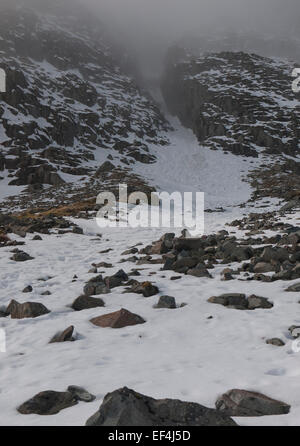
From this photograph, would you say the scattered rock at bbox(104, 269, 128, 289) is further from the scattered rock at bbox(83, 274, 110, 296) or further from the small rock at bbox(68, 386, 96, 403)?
the small rock at bbox(68, 386, 96, 403)

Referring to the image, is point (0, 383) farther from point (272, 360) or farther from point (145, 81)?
point (145, 81)

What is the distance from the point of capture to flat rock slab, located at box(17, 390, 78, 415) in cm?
403

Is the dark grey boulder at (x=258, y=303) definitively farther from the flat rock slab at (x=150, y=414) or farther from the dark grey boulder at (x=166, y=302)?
the flat rock slab at (x=150, y=414)

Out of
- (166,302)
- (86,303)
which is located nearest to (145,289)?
(166,302)

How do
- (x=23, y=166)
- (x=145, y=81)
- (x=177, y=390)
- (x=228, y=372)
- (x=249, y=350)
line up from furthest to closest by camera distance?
(x=145, y=81) < (x=23, y=166) < (x=249, y=350) < (x=228, y=372) < (x=177, y=390)

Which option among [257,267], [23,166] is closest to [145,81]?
[23,166]

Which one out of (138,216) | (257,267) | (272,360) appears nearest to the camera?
(272,360)

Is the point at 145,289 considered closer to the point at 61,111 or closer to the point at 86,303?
the point at 86,303

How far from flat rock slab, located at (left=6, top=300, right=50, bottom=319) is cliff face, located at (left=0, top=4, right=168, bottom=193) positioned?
166ft

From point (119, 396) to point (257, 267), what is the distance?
701 cm

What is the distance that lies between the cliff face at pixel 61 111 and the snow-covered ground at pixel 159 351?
5100cm

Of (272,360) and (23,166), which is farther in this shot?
(23,166)

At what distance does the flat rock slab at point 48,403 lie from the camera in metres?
4.03

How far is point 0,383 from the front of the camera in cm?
491
